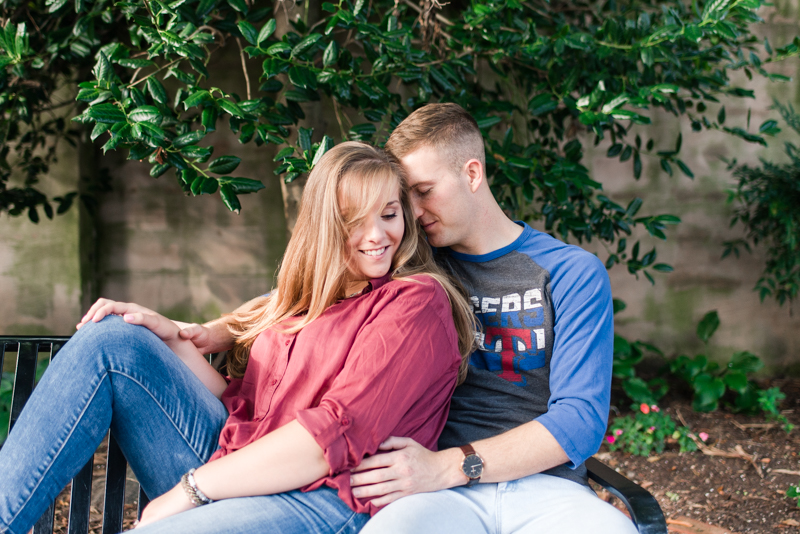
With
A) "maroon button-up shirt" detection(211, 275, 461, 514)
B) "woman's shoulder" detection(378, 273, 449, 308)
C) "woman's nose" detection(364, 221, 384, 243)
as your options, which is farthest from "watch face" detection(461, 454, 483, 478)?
"woman's nose" detection(364, 221, 384, 243)

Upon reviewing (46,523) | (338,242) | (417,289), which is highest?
(338,242)

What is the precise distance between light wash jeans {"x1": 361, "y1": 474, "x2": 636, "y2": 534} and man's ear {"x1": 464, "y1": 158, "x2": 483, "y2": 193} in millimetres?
902

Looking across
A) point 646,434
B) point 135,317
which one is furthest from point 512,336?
point 646,434

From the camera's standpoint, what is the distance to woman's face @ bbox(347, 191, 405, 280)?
162 centimetres

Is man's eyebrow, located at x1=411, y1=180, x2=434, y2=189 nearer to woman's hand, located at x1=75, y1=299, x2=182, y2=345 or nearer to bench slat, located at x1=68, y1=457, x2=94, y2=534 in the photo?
woman's hand, located at x1=75, y1=299, x2=182, y2=345

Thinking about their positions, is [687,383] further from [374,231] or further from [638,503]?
[374,231]

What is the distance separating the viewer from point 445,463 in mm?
1489

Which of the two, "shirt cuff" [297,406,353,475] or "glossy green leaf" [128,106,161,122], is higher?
"glossy green leaf" [128,106,161,122]

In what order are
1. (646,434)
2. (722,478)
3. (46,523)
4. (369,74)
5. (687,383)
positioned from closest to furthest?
(46,523), (369,74), (722,478), (646,434), (687,383)

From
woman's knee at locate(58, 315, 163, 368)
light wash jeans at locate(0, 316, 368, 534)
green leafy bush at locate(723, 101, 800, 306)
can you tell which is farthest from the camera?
green leafy bush at locate(723, 101, 800, 306)

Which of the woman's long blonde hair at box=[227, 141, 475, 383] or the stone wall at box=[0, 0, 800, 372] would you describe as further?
the stone wall at box=[0, 0, 800, 372]

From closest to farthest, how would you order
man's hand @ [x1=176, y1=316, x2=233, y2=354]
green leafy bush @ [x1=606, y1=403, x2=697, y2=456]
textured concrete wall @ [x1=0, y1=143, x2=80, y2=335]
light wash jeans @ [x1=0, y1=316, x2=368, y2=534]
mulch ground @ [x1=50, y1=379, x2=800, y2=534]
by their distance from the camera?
light wash jeans @ [x1=0, y1=316, x2=368, y2=534] → man's hand @ [x1=176, y1=316, x2=233, y2=354] → mulch ground @ [x1=50, y1=379, x2=800, y2=534] → green leafy bush @ [x1=606, y1=403, x2=697, y2=456] → textured concrete wall @ [x1=0, y1=143, x2=80, y2=335]

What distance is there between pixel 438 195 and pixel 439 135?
0.19 metres

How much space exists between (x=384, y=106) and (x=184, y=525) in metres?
1.54
